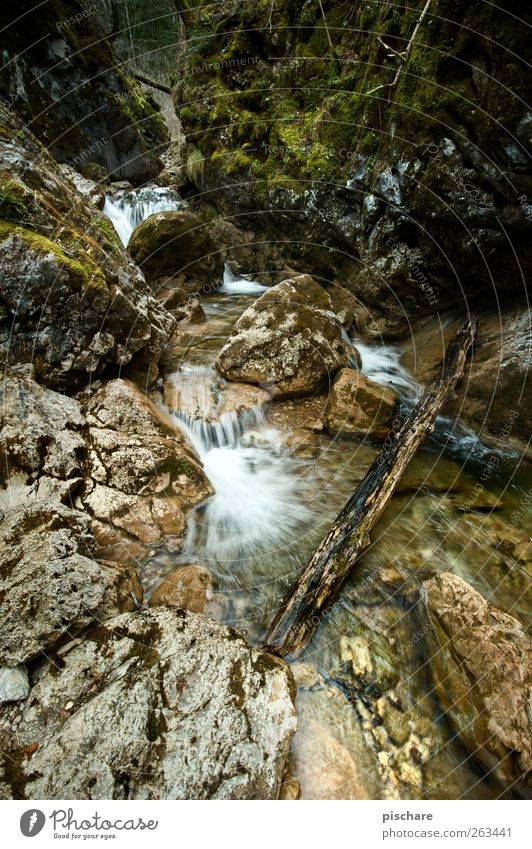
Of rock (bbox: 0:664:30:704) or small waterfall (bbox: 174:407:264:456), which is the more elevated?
small waterfall (bbox: 174:407:264:456)

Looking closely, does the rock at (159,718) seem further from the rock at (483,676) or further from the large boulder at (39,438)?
the large boulder at (39,438)

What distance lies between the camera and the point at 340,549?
12.4ft

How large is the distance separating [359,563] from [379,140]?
26.8ft

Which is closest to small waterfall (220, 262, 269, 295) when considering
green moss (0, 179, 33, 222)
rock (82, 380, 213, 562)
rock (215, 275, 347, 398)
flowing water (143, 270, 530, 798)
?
rock (215, 275, 347, 398)

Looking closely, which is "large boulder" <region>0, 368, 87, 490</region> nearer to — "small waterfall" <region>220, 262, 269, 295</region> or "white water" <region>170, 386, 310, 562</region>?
"white water" <region>170, 386, 310, 562</region>

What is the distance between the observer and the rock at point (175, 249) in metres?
9.55

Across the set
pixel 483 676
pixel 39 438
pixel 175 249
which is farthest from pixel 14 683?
pixel 175 249

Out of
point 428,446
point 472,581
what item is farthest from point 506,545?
point 428,446

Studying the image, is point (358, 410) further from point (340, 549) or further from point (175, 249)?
point (175, 249)

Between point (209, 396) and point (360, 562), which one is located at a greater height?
point (209, 396)

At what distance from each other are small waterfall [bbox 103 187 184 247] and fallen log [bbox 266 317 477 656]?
40.2 feet

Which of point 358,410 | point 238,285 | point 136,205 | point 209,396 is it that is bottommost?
point 209,396

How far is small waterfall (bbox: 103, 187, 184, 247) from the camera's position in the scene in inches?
510
